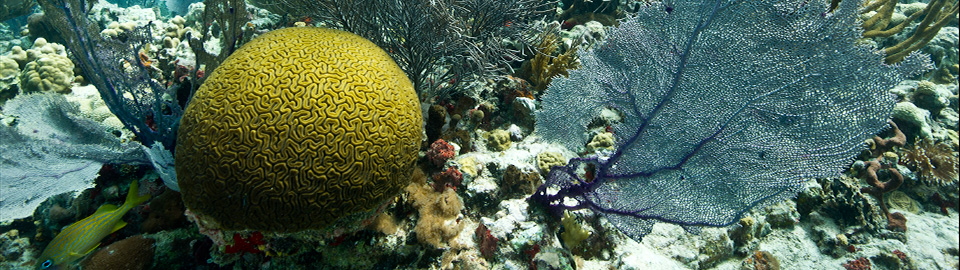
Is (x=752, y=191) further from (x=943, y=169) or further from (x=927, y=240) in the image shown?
(x=943, y=169)

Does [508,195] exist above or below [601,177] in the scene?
below

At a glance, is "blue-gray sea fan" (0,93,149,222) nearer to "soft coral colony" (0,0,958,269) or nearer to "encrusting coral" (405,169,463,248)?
"soft coral colony" (0,0,958,269)

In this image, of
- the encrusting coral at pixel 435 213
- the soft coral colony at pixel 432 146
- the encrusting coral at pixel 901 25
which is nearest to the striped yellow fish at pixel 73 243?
the soft coral colony at pixel 432 146

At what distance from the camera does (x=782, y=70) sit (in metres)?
2.69

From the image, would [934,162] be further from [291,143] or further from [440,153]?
[291,143]

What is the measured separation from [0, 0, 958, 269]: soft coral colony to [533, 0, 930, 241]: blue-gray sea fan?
13 millimetres

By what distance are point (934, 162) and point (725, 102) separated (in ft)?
20.7

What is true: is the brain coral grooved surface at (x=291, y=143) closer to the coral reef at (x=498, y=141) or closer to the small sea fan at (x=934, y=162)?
the coral reef at (x=498, y=141)

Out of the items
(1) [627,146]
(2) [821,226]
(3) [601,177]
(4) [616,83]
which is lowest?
(2) [821,226]

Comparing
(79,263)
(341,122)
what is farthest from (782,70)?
(79,263)

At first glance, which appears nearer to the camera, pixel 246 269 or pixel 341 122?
pixel 341 122

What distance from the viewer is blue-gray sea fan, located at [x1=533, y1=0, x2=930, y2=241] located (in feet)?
8.54

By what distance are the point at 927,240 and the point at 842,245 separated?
66.6 inches

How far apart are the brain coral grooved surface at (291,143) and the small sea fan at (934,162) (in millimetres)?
8237
